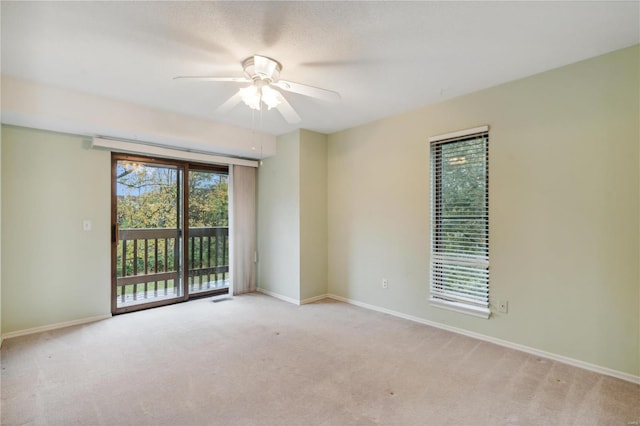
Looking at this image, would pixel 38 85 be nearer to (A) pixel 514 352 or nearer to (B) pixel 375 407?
(B) pixel 375 407

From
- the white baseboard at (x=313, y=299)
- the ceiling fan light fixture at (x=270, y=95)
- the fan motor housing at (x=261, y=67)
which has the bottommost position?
the white baseboard at (x=313, y=299)

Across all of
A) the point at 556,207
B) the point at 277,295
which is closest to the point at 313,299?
the point at 277,295

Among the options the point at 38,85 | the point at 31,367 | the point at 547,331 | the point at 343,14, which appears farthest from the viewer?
the point at 38,85

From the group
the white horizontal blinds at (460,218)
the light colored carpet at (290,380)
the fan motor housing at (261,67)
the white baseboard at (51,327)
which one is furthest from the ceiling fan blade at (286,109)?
the white baseboard at (51,327)

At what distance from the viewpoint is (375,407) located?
1.96 m

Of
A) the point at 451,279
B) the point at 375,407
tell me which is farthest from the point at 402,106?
the point at 375,407

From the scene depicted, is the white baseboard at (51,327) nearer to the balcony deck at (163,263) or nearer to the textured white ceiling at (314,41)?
the balcony deck at (163,263)

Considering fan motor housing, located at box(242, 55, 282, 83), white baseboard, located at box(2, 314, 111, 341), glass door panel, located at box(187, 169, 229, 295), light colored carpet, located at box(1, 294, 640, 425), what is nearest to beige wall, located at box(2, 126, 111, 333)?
white baseboard, located at box(2, 314, 111, 341)

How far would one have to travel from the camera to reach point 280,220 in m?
4.54

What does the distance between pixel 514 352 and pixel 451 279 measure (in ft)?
2.67

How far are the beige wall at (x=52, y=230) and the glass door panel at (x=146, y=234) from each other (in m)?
0.18

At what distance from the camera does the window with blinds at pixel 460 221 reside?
9.81 feet

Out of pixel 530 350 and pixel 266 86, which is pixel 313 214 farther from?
pixel 530 350

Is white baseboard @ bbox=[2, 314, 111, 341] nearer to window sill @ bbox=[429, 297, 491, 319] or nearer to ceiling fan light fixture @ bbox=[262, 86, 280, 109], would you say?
ceiling fan light fixture @ bbox=[262, 86, 280, 109]
